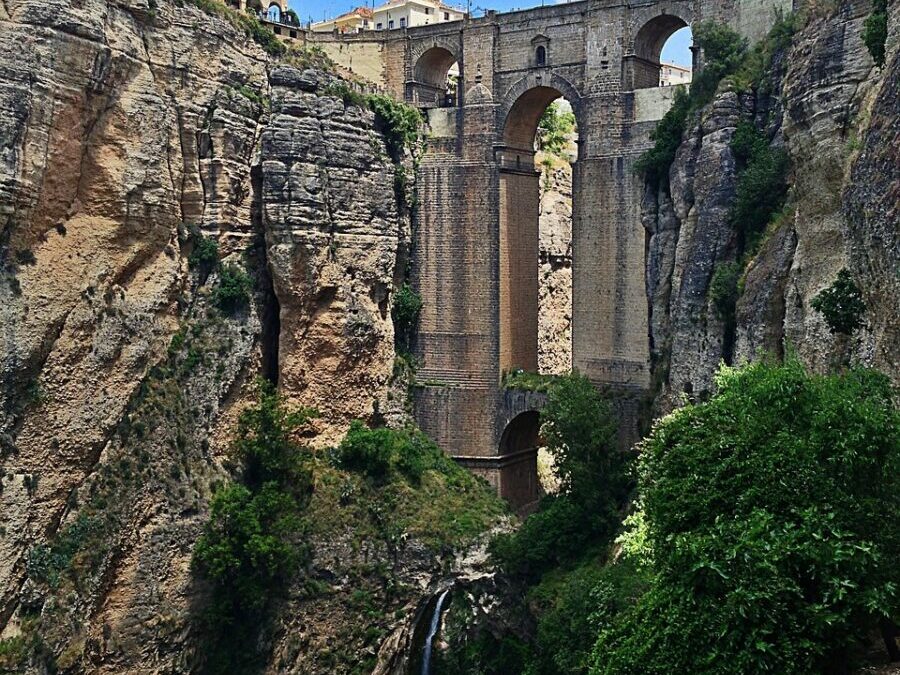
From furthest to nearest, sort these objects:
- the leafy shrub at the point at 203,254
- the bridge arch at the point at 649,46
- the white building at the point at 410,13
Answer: the white building at the point at 410,13
the bridge arch at the point at 649,46
the leafy shrub at the point at 203,254

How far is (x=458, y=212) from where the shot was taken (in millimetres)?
37406

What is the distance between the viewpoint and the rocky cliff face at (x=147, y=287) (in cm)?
2836

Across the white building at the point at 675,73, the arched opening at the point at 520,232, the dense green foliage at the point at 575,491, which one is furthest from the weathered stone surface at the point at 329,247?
the white building at the point at 675,73

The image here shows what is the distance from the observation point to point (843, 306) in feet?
67.4

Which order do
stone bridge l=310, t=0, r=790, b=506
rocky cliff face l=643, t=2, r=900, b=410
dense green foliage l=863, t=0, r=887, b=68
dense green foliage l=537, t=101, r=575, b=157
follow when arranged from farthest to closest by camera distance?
dense green foliage l=537, t=101, r=575, b=157 < stone bridge l=310, t=0, r=790, b=506 < dense green foliage l=863, t=0, r=887, b=68 < rocky cliff face l=643, t=2, r=900, b=410

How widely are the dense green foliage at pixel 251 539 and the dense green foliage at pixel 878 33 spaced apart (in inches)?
775

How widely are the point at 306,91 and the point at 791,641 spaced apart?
26.3 m

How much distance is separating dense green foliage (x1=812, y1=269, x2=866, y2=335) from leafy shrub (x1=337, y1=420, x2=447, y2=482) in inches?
661

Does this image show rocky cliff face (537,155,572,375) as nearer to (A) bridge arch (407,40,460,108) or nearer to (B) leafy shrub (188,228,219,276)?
(A) bridge arch (407,40,460,108)

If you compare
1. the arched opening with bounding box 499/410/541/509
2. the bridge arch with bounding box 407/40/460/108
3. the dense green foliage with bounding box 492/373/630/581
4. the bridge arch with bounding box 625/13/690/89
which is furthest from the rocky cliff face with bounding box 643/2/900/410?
the bridge arch with bounding box 407/40/460/108

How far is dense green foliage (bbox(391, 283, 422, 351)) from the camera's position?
3756 centimetres

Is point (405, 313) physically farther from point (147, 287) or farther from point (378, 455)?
point (147, 287)

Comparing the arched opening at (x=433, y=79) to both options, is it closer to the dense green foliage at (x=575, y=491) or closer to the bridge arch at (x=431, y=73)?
the bridge arch at (x=431, y=73)

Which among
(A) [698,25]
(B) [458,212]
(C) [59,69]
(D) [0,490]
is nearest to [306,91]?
(B) [458,212]
